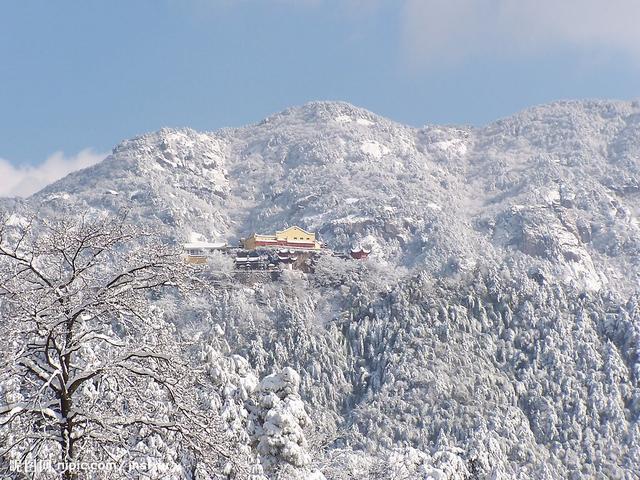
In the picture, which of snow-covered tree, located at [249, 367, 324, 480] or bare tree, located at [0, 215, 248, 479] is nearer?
bare tree, located at [0, 215, 248, 479]

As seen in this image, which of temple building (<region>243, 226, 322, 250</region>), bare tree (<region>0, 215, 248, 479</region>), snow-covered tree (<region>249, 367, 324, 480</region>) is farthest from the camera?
temple building (<region>243, 226, 322, 250</region>)

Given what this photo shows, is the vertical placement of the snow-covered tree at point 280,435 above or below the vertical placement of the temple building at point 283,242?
below

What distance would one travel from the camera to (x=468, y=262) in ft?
498

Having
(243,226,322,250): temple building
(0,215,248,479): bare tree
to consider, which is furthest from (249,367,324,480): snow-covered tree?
(243,226,322,250): temple building

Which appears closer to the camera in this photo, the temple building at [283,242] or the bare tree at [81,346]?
the bare tree at [81,346]

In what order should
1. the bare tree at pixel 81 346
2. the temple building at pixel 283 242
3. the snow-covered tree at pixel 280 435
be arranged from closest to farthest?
the bare tree at pixel 81 346
the snow-covered tree at pixel 280 435
the temple building at pixel 283 242

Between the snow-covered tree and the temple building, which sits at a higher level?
the temple building

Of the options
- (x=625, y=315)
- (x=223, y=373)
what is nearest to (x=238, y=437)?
(x=223, y=373)

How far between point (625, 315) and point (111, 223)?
7820 cm

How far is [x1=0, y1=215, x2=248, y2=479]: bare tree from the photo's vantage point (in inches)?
361

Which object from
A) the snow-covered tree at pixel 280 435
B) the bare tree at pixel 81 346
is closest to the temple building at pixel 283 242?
the snow-covered tree at pixel 280 435

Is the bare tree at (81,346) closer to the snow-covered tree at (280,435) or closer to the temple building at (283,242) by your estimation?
the snow-covered tree at (280,435)

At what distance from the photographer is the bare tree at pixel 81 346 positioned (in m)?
9.16

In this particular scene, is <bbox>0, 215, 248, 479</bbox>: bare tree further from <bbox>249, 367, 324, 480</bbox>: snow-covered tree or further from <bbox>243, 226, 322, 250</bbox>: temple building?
<bbox>243, 226, 322, 250</bbox>: temple building
